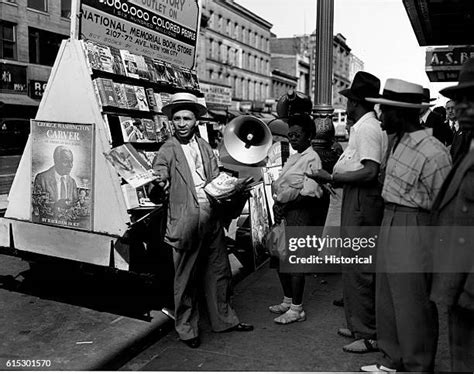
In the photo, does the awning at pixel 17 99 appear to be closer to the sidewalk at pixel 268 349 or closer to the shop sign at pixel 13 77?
the shop sign at pixel 13 77

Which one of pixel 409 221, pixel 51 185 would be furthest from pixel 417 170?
pixel 51 185

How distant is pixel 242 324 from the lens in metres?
3.69

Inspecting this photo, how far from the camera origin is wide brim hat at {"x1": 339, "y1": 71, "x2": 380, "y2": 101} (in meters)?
3.07

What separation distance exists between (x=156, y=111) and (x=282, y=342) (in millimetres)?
2205

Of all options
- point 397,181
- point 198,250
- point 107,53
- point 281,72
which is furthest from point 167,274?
point 281,72

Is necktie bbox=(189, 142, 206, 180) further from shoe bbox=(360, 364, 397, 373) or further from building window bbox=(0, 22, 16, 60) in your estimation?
building window bbox=(0, 22, 16, 60)

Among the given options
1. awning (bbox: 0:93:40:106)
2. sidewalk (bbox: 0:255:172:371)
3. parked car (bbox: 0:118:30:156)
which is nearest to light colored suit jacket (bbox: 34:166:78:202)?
sidewalk (bbox: 0:255:172:371)

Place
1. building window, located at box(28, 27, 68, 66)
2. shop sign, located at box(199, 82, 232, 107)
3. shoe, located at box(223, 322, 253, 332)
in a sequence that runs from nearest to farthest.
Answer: shoe, located at box(223, 322, 253, 332) < shop sign, located at box(199, 82, 232, 107) < building window, located at box(28, 27, 68, 66)

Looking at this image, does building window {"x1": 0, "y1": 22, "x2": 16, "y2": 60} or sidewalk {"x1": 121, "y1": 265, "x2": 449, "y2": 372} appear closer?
sidewalk {"x1": 121, "y1": 265, "x2": 449, "y2": 372}

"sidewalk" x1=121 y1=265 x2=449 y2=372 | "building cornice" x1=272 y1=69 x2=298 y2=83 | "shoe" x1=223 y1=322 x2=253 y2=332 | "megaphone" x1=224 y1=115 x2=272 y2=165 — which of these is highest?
"building cornice" x1=272 y1=69 x2=298 y2=83

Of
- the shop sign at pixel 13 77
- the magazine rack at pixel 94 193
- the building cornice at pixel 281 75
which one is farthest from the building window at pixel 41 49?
the magazine rack at pixel 94 193

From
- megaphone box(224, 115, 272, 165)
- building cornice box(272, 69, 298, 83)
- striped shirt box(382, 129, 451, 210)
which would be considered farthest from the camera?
building cornice box(272, 69, 298, 83)

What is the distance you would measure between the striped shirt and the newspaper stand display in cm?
186

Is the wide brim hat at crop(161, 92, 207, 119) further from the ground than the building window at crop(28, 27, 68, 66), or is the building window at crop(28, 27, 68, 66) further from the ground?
the building window at crop(28, 27, 68, 66)
